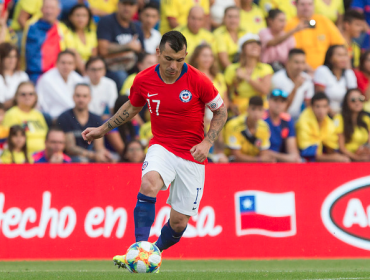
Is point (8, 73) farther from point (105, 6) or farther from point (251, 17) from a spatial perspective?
point (251, 17)

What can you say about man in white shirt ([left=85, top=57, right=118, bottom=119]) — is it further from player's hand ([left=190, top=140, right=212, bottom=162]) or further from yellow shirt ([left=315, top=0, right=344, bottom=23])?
player's hand ([left=190, top=140, right=212, bottom=162])

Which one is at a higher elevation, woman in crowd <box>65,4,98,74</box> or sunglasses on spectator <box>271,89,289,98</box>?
woman in crowd <box>65,4,98,74</box>

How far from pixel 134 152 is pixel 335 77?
4.27m

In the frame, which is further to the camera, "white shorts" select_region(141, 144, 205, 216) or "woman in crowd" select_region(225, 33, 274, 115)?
"woman in crowd" select_region(225, 33, 274, 115)

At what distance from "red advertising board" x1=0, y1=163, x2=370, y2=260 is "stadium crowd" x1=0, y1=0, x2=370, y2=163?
0.81 metres

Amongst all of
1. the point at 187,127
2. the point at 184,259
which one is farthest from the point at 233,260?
the point at 187,127

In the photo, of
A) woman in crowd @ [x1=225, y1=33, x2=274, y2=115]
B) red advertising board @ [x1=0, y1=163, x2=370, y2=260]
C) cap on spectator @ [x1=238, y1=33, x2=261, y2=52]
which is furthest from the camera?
cap on spectator @ [x1=238, y1=33, x2=261, y2=52]

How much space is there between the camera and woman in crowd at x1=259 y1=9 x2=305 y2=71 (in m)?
12.0

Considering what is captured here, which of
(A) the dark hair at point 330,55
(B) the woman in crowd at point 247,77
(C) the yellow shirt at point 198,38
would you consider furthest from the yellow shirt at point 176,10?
(A) the dark hair at point 330,55

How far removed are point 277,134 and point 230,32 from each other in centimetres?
236

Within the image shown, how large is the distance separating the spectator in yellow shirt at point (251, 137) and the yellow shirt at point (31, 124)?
3.11 metres

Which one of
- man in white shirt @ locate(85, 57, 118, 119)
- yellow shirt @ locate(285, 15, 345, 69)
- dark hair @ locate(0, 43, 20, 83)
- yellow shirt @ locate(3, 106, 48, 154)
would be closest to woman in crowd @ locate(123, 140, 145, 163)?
man in white shirt @ locate(85, 57, 118, 119)

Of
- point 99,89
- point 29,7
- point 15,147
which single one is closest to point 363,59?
point 99,89

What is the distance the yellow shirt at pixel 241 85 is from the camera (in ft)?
37.2
